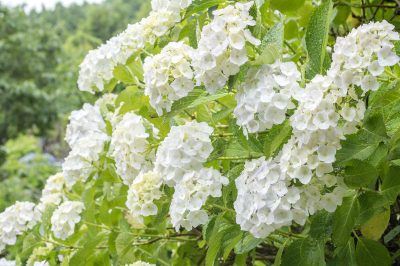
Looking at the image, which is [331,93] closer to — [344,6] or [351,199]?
[351,199]

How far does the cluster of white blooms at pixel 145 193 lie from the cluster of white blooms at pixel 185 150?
0.17m

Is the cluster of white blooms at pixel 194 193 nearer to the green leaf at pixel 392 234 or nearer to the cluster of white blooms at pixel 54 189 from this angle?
the green leaf at pixel 392 234

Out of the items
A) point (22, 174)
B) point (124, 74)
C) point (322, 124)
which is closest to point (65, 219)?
point (124, 74)

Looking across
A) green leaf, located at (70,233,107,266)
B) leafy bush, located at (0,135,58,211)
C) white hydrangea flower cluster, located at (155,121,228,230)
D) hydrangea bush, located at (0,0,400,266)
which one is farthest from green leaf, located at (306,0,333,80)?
leafy bush, located at (0,135,58,211)

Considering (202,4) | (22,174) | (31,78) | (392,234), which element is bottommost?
(31,78)

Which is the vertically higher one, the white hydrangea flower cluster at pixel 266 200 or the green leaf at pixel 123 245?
the white hydrangea flower cluster at pixel 266 200

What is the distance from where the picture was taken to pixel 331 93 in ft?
2.71

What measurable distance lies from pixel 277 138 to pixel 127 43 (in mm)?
702

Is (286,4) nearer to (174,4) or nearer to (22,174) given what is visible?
(174,4)

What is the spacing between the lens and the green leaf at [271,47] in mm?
886

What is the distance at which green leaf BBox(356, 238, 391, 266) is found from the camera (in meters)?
1.04

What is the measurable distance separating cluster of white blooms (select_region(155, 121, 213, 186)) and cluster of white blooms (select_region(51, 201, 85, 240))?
0.63 meters

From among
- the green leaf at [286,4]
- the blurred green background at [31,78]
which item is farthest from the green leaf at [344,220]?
the blurred green background at [31,78]

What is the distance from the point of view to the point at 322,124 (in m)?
0.81
